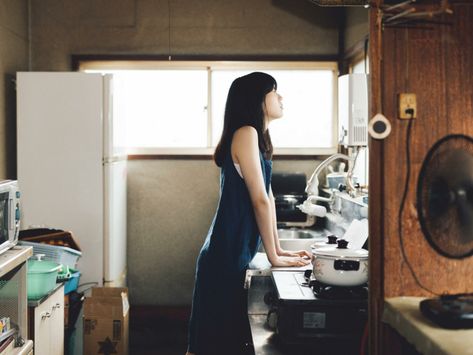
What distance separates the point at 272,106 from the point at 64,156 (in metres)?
1.89

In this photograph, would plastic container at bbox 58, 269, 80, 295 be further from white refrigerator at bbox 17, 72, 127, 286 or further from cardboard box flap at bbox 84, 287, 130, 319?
white refrigerator at bbox 17, 72, 127, 286

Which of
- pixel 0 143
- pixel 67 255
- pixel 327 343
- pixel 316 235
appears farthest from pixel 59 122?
pixel 327 343

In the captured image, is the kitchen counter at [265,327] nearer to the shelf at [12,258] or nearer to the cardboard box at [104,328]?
the shelf at [12,258]

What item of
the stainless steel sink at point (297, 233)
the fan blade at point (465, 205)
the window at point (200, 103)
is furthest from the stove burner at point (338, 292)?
Answer: the window at point (200, 103)

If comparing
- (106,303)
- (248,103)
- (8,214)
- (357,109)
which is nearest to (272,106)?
(248,103)

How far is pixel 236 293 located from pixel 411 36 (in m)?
1.20

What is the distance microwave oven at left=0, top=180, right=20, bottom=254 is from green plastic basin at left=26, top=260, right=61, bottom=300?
450 mm

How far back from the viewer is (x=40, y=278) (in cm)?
267

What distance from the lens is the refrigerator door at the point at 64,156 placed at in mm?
3648

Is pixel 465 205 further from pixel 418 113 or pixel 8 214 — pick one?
pixel 8 214

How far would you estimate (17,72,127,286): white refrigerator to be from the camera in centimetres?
365

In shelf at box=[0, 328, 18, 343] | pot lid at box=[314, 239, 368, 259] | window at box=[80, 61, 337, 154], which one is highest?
window at box=[80, 61, 337, 154]

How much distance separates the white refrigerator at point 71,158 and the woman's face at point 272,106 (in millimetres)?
1652

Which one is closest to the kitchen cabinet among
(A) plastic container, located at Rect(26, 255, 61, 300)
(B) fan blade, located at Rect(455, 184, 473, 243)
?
(A) plastic container, located at Rect(26, 255, 61, 300)
